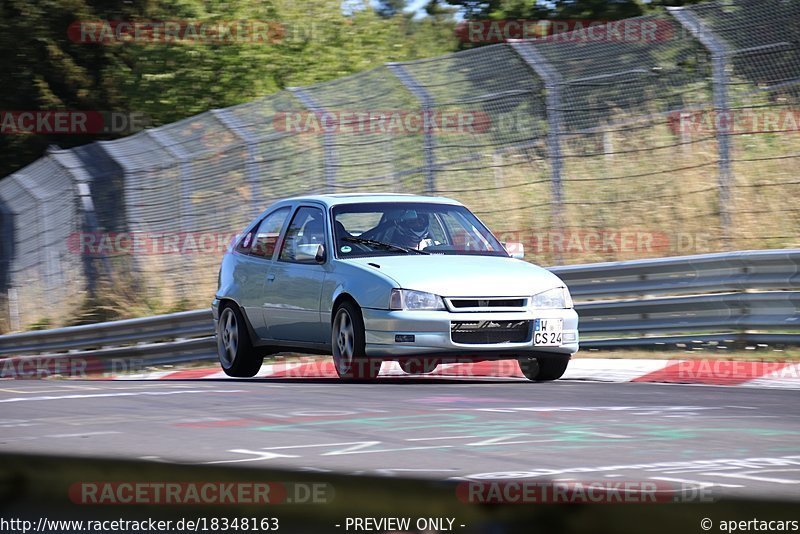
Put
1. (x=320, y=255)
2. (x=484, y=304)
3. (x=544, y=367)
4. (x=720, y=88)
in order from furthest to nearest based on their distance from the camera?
1. (x=720, y=88)
2. (x=320, y=255)
3. (x=544, y=367)
4. (x=484, y=304)

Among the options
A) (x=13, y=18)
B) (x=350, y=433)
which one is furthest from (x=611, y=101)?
(x=13, y=18)

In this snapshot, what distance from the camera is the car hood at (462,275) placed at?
9594 millimetres

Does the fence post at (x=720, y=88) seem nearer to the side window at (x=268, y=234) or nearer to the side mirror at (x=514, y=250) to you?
the side mirror at (x=514, y=250)

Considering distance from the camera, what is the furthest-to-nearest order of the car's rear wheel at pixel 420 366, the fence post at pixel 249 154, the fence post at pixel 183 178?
the fence post at pixel 183 178
the fence post at pixel 249 154
the car's rear wheel at pixel 420 366

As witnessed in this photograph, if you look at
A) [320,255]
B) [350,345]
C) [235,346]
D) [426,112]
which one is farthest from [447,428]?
[426,112]

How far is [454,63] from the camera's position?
14383 millimetres

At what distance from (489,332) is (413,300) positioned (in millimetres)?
585

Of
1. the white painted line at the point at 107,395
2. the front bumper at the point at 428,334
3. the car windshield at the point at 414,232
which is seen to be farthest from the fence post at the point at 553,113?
the white painted line at the point at 107,395

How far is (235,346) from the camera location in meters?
11.9

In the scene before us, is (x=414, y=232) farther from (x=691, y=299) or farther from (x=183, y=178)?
(x=183, y=178)

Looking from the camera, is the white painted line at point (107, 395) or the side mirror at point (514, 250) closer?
the white painted line at point (107, 395)

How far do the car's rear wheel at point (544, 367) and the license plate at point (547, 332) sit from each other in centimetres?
21

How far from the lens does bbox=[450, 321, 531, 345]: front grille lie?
31.3 feet

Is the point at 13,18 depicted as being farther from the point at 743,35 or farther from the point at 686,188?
the point at 743,35
